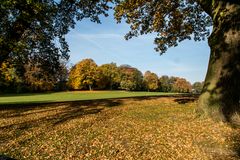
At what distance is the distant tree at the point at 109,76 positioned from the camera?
4591 inches

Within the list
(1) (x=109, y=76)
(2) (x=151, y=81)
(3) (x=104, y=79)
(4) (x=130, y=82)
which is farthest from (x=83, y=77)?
(2) (x=151, y=81)

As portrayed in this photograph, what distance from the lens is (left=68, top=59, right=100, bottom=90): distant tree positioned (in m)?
110

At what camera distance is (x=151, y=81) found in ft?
483

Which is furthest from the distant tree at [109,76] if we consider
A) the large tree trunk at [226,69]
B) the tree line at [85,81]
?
the large tree trunk at [226,69]

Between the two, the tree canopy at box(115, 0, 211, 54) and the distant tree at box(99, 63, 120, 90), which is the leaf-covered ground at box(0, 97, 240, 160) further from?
the distant tree at box(99, 63, 120, 90)

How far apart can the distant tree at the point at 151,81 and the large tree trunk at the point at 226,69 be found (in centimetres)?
12115

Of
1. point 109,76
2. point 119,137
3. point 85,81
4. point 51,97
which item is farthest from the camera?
point 109,76

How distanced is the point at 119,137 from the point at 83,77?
98.8m

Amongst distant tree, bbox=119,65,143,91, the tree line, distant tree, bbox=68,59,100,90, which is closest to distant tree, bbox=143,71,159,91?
the tree line

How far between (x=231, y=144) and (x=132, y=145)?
3977mm

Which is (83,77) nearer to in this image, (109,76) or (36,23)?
(109,76)

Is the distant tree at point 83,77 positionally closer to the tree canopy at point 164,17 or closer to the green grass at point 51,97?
the green grass at point 51,97

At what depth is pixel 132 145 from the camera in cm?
1173

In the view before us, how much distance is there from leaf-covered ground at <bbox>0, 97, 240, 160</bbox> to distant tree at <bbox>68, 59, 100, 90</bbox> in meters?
92.2
